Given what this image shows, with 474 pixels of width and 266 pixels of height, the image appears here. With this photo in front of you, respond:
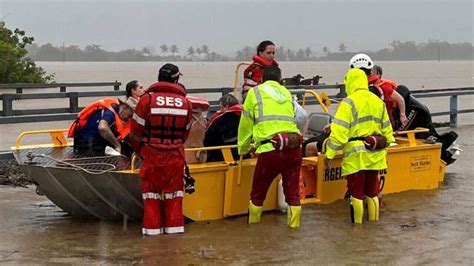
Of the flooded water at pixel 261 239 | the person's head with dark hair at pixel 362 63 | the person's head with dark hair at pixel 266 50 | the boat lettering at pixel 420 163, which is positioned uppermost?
the person's head with dark hair at pixel 266 50

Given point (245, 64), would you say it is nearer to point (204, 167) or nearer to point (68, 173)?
point (204, 167)

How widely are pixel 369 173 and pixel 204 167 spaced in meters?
1.76

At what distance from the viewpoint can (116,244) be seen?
297 inches

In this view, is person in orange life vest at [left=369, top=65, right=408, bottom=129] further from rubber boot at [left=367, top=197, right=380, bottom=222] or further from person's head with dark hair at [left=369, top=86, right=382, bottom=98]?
rubber boot at [left=367, top=197, right=380, bottom=222]

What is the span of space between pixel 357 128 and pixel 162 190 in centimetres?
218

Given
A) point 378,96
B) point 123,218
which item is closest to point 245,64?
point 378,96

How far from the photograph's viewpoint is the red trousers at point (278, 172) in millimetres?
7949

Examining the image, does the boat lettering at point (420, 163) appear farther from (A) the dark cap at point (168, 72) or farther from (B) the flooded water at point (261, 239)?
(A) the dark cap at point (168, 72)

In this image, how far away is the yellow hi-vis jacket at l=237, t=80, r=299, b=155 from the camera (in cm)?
793

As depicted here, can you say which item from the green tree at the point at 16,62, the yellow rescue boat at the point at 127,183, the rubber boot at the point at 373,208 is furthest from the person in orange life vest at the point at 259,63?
the green tree at the point at 16,62

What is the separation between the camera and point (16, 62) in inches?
1458

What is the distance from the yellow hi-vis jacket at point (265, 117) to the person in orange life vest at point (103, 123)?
1548mm

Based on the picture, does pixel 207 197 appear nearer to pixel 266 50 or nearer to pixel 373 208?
pixel 373 208

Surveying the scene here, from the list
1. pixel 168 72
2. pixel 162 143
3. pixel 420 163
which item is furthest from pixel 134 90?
pixel 420 163
